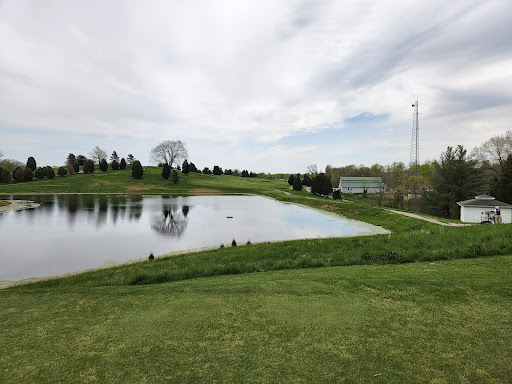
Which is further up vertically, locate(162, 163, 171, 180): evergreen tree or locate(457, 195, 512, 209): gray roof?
locate(162, 163, 171, 180): evergreen tree

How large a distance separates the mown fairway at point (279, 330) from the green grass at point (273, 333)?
21mm

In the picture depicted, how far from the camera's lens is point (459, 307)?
16.5ft

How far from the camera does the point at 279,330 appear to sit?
4449 mm

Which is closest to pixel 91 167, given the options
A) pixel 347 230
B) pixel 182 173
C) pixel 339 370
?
pixel 182 173

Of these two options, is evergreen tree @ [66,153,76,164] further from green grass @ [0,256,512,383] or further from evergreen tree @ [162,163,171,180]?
green grass @ [0,256,512,383]

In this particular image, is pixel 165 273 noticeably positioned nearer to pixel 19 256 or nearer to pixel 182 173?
pixel 19 256

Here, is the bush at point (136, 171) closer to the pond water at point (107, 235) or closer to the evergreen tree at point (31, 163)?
the evergreen tree at point (31, 163)

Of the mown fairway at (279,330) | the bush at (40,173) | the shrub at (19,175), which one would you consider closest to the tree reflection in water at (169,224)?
the mown fairway at (279,330)

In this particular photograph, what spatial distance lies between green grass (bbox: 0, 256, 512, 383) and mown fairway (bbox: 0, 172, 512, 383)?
2cm

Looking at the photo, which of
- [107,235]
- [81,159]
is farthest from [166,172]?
[107,235]

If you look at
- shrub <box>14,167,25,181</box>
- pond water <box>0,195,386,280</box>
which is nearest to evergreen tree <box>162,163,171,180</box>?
shrub <box>14,167,25,181</box>

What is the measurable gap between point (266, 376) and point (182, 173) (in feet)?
296

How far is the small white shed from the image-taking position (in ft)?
68.3

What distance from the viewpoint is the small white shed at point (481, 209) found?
20.8 meters
